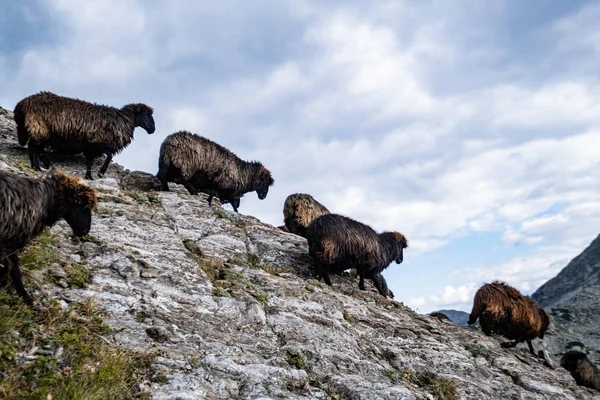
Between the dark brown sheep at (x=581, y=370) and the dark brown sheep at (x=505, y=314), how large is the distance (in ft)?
5.47

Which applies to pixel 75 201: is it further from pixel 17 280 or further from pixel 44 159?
pixel 44 159

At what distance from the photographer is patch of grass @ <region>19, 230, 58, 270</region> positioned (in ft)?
20.3

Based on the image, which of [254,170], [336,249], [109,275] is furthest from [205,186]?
[109,275]

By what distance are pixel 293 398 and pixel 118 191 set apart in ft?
25.5

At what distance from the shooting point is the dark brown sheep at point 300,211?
50.0 ft

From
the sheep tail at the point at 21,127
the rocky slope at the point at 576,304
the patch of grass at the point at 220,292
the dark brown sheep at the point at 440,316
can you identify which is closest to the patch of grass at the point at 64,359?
the patch of grass at the point at 220,292

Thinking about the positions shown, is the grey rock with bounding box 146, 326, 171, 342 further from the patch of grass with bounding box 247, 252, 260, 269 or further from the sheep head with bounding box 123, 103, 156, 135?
the sheep head with bounding box 123, 103, 156, 135

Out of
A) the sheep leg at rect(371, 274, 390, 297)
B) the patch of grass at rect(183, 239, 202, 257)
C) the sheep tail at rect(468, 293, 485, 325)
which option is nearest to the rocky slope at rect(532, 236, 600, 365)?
the sheep tail at rect(468, 293, 485, 325)

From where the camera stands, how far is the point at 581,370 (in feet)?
41.8

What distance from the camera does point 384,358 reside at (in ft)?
26.2

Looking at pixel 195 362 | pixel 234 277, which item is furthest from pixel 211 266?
pixel 195 362

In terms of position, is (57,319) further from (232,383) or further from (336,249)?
(336,249)

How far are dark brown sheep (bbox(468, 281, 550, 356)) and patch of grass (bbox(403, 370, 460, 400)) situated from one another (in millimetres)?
4516

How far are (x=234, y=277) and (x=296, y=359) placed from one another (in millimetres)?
2532
